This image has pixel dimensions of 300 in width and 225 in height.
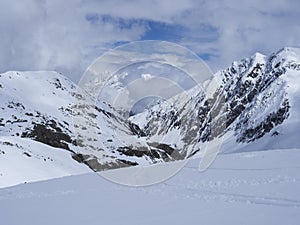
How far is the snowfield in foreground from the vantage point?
11164 mm

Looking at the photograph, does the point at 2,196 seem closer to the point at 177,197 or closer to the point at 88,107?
the point at 177,197

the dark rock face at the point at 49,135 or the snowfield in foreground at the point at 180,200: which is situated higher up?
the snowfield in foreground at the point at 180,200

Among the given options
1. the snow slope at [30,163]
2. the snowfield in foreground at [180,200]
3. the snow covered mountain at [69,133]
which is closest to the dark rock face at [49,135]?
the snow covered mountain at [69,133]

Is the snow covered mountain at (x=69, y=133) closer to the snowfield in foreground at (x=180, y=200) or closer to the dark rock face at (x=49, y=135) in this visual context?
the dark rock face at (x=49, y=135)

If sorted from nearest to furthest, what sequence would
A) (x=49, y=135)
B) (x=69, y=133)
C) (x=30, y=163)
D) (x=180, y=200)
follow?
(x=180, y=200) < (x=30, y=163) < (x=49, y=135) < (x=69, y=133)

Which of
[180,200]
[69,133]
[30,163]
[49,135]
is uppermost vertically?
[180,200]

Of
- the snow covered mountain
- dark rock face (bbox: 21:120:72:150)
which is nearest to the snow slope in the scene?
the snow covered mountain

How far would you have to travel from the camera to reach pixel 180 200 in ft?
46.0

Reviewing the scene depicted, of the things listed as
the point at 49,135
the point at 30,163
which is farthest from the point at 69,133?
the point at 30,163

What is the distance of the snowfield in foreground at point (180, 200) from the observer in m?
11.2

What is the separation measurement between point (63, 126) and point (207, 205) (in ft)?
294

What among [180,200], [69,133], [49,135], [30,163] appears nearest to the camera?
[180,200]

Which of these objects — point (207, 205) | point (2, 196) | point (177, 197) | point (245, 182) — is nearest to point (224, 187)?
point (245, 182)

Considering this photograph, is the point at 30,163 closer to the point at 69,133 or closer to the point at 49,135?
the point at 49,135
